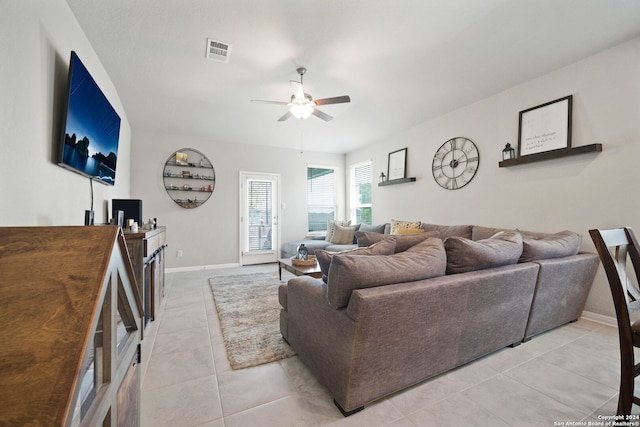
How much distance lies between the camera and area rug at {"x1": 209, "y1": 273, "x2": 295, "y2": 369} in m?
2.04

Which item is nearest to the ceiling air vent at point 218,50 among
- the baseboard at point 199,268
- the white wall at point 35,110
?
the white wall at point 35,110

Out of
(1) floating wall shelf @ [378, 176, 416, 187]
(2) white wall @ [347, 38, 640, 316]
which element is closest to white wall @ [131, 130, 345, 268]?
(1) floating wall shelf @ [378, 176, 416, 187]

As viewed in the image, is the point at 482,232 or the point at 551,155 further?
the point at 482,232

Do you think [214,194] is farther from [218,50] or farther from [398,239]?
[398,239]

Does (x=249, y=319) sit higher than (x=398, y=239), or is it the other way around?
(x=398, y=239)

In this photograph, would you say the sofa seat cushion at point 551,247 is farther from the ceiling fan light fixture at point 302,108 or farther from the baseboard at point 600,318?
the ceiling fan light fixture at point 302,108

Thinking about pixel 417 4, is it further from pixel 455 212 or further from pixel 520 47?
pixel 455 212

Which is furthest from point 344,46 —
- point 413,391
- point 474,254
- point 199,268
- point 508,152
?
point 199,268

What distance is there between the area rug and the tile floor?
11 centimetres

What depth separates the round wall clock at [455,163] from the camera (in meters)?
3.73

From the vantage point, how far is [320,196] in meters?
6.48

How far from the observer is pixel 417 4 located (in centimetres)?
197

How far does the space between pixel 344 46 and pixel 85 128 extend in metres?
2.18

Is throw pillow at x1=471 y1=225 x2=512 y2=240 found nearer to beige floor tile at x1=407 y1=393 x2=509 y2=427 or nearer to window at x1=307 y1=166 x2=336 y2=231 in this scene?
beige floor tile at x1=407 y1=393 x2=509 y2=427
